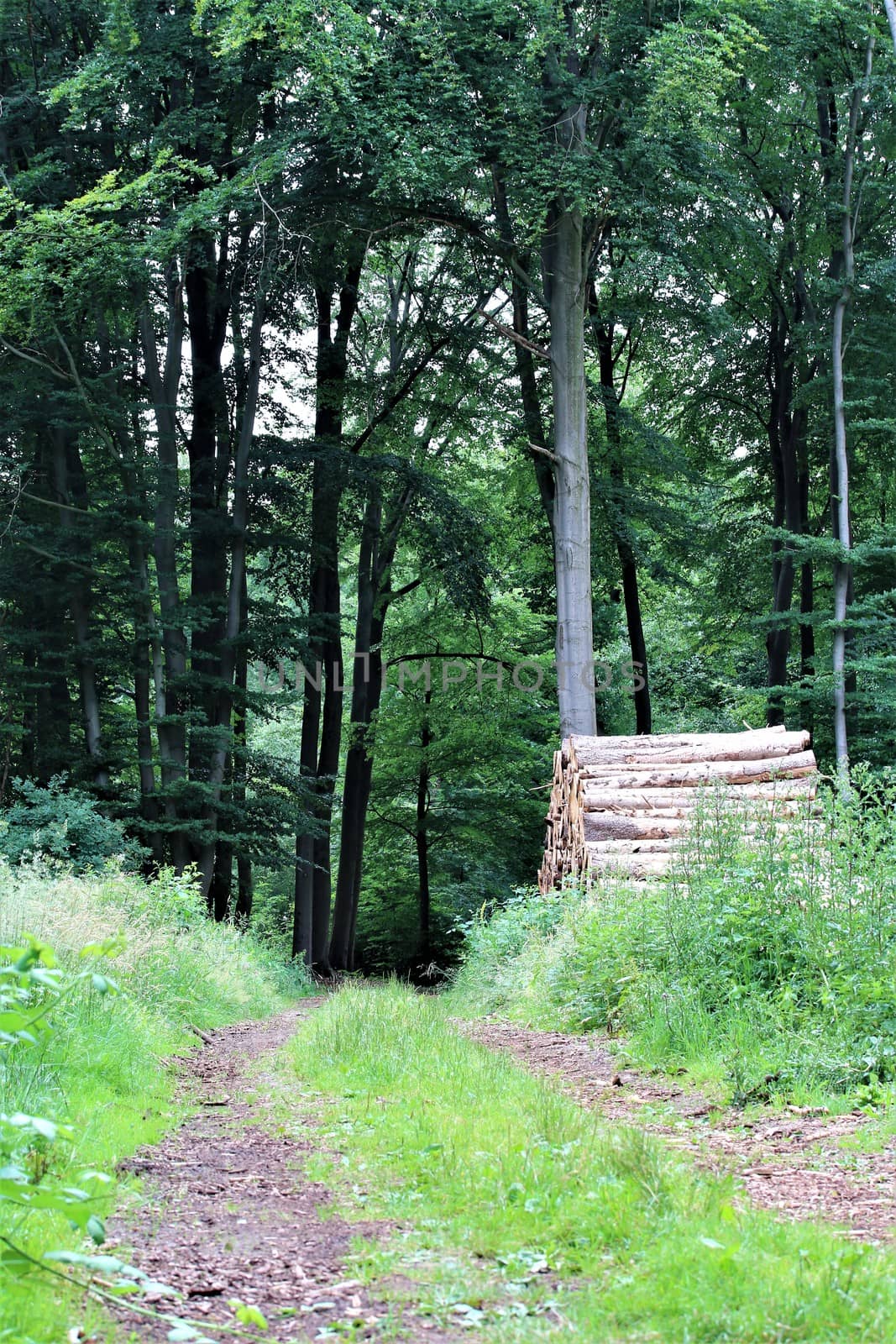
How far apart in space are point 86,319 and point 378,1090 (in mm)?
14614

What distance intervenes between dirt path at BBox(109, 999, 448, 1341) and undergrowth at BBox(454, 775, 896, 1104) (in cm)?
221

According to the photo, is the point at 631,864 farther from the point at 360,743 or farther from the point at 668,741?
the point at 360,743

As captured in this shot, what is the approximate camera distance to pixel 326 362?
21.2 m

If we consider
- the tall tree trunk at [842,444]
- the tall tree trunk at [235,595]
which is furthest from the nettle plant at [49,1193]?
the tall tree trunk at [842,444]

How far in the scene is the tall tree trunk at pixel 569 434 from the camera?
1619cm

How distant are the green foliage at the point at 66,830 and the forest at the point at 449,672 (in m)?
0.08

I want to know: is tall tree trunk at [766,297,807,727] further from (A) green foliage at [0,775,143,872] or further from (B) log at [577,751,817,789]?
(A) green foliage at [0,775,143,872]

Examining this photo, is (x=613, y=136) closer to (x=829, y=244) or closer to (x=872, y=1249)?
(x=829, y=244)

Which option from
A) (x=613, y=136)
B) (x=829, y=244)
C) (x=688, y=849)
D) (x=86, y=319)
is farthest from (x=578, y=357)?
(x=688, y=849)

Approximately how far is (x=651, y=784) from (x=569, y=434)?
664 centimetres

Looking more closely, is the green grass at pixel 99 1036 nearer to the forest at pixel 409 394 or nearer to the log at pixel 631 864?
the forest at pixel 409 394

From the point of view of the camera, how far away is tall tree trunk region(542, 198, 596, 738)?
53.1 feet

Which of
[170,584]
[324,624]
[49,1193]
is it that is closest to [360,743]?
[324,624]

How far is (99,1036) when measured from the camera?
20.1 feet
